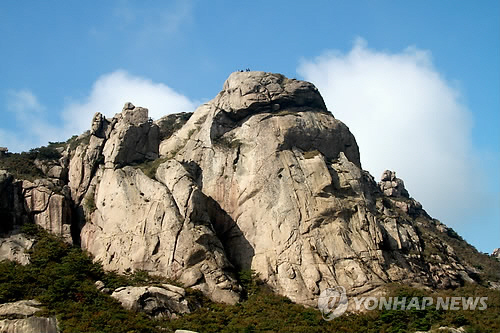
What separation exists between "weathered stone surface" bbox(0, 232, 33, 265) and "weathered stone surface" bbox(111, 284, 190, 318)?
9.33 metres

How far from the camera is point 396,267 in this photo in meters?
57.6

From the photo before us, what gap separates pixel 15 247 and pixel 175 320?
1642 cm

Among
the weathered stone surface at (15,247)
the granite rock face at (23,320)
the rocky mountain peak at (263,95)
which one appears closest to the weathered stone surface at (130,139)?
the rocky mountain peak at (263,95)

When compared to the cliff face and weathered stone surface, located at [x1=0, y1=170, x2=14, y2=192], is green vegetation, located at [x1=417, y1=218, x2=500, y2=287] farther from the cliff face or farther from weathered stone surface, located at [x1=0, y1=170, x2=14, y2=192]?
weathered stone surface, located at [x1=0, y1=170, x2=14, y2=192]

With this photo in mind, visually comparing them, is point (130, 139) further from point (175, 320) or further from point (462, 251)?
point (462, 251)

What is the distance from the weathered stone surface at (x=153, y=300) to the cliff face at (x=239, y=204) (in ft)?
10.6

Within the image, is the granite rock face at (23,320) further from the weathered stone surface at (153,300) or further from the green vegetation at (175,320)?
the weathered stone surface at (153,300)

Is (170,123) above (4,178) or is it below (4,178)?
above

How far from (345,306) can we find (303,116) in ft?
75.1

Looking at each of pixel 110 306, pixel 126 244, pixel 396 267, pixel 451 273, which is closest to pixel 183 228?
pixel 126 244

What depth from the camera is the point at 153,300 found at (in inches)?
1913

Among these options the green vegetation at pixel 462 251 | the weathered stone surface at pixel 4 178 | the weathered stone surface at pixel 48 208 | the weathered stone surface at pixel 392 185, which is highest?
the weathered stone surface at pixel 392 185

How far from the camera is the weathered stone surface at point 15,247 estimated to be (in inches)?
2079

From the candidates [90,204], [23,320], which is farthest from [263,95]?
[23,320]
